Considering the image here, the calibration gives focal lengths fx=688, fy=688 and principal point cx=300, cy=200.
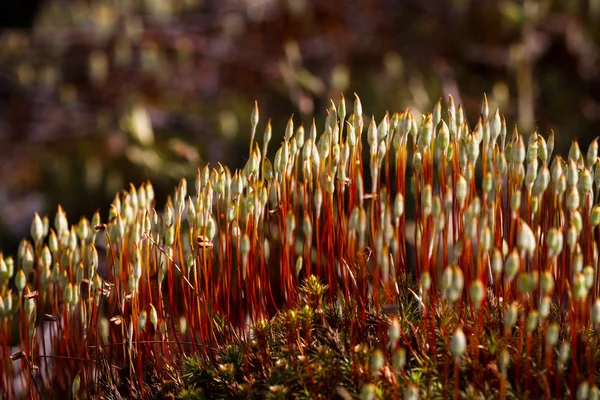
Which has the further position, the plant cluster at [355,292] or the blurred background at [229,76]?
the blurred background at [229,76]

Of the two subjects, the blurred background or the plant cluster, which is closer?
the plant cluster

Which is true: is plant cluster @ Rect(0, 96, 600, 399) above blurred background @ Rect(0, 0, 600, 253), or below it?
below

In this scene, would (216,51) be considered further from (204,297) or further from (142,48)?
(204,297)

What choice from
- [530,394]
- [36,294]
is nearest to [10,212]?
[36,294]

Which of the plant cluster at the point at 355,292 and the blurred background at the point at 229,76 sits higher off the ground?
the blurred background at the point at 229,76

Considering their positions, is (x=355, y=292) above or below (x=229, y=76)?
below
